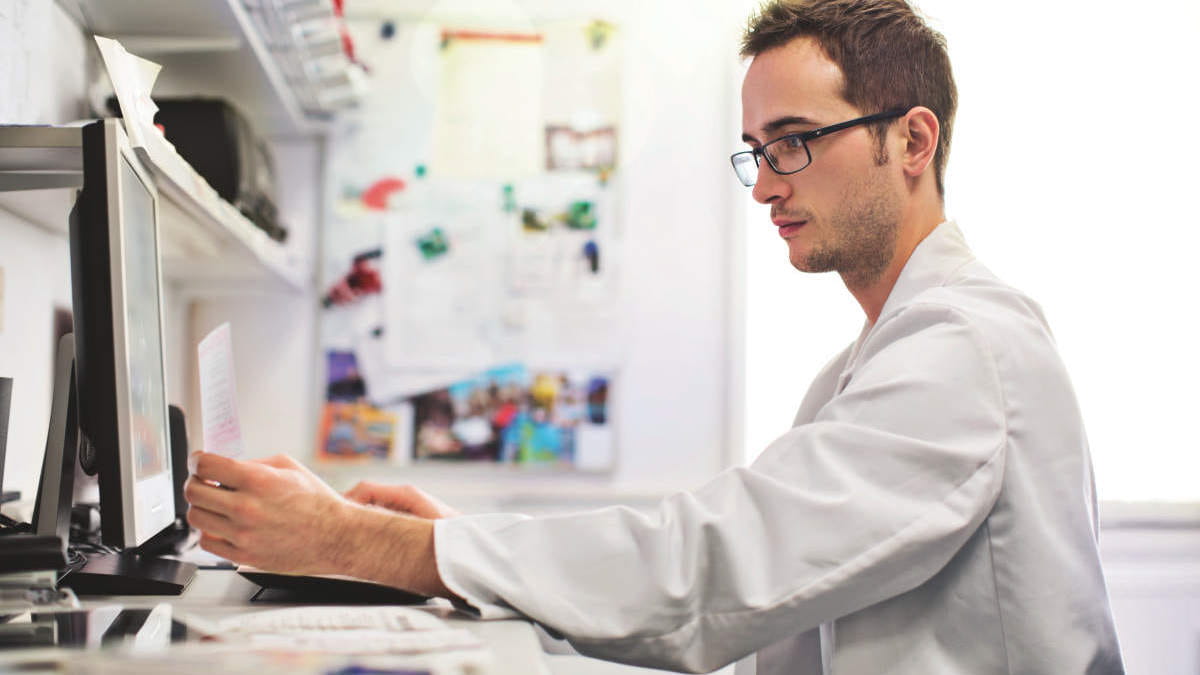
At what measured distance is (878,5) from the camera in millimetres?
1289

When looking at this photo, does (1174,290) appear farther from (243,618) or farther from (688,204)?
(243,618)

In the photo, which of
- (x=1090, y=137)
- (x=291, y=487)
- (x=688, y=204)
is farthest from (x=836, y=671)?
(x=1090, y=137)

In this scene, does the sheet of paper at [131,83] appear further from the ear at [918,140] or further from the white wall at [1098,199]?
the white wall at [1098,199]

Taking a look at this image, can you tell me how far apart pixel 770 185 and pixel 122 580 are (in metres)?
0.90

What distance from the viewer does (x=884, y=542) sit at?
2.80 ft

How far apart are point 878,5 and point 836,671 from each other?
0.86 meters

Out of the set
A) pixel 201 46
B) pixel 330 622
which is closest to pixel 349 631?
pixel 330 622

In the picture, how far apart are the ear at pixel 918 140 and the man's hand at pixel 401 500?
743mm

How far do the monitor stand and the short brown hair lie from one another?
968 millimetres

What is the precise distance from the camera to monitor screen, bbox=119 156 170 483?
32.3 inches

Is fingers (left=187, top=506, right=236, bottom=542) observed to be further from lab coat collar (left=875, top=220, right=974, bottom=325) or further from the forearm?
lab coat collar (left=875, top=220, right=974, bottom=325)

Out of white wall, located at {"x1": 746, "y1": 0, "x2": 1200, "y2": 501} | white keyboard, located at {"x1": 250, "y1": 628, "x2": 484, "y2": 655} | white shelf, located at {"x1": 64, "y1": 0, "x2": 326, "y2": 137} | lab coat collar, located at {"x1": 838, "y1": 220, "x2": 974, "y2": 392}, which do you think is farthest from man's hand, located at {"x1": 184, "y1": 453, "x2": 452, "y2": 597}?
white wall, located at {"x1": 746, "y1": 0, "x2": 1200, "y2": 501}

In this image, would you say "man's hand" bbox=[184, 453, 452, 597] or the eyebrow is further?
the eyebrow

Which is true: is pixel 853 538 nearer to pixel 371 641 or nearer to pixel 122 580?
pixel 371 641
